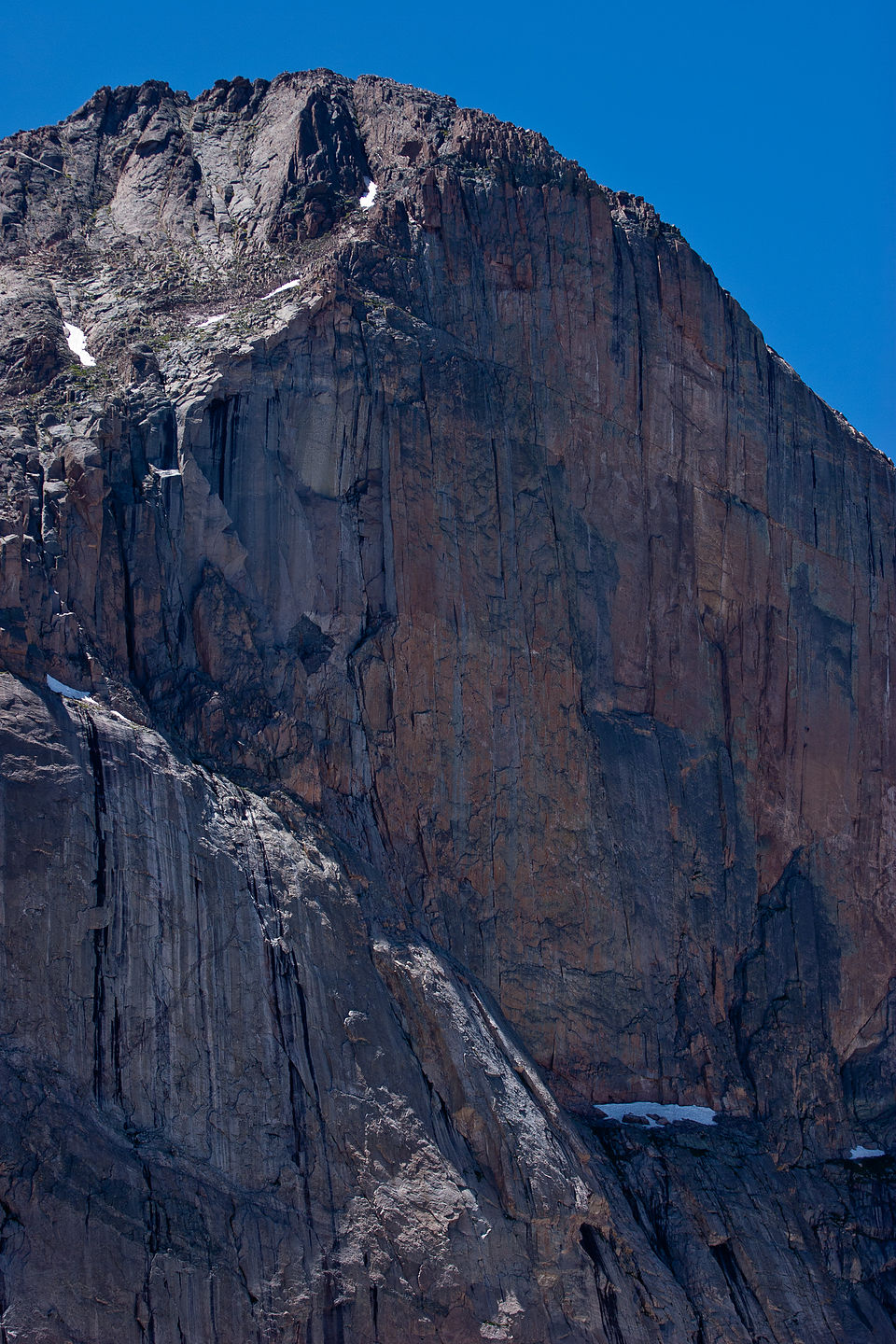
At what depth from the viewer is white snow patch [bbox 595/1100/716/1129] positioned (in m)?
41.5

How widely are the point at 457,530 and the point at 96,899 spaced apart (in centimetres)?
1589

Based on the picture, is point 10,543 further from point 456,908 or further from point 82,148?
point 82,148

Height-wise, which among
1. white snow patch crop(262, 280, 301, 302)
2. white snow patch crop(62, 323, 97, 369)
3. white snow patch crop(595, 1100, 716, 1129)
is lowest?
white snow patch crop(595, 1100, 716, 1129)

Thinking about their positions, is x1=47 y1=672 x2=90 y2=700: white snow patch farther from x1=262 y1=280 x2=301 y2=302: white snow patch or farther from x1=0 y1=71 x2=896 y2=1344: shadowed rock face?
x1=262 y1=280 x2=301 y2=302: white snow patch

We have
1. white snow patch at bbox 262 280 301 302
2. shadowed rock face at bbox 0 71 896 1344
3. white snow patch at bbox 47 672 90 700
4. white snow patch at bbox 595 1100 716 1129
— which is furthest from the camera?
white snow patch at bbox 262 280 301 302

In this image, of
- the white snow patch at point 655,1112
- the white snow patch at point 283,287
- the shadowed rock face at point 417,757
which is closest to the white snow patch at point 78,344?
the shadowed rock face at point 417,757

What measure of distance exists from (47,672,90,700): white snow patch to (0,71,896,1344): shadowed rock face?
324mm

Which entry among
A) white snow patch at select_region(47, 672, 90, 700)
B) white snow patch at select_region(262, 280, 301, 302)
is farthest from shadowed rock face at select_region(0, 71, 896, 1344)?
white snow patch at select_region(47, 672, 90, 700)

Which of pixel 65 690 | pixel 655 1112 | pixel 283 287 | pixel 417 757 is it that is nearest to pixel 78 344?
pixel 283 287

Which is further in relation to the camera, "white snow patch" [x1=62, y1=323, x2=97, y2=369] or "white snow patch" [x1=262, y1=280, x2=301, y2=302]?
"white snow patch" [x1=262, y1=280, x2=301, y2=302]

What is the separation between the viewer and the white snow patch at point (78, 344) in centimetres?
4103

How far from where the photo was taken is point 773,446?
1922 inches

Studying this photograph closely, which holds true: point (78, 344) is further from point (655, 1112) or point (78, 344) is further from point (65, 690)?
point (655, 1112)

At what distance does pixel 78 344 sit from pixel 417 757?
1436 centimetres
